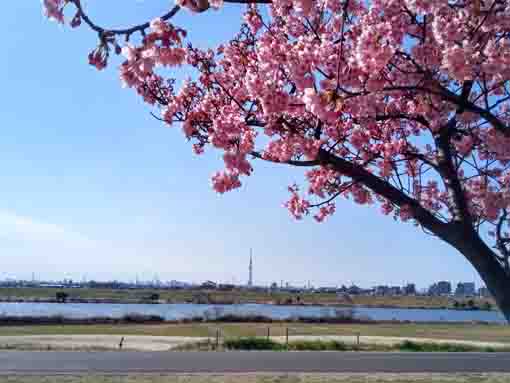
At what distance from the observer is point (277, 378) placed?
16.2 meters

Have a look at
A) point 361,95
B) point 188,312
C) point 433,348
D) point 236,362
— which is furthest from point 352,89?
point 188,312

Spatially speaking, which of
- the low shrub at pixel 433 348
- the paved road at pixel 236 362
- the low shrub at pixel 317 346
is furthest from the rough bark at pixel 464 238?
the low shrub at pixel 433 348

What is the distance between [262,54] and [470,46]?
189 cm

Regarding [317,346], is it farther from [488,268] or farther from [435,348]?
[488,268]

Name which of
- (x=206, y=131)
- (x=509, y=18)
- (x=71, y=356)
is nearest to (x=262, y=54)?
(x=206, y=131)

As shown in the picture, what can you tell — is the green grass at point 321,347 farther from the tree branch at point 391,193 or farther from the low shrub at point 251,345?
the tree branch at point 391,193

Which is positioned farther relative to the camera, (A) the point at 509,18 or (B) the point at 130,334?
(B) the point at 130,334

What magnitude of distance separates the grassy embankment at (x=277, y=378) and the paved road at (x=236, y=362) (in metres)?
1.55

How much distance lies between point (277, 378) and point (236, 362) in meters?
4.98

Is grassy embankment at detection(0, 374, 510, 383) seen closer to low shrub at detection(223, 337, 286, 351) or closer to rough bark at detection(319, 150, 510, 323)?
low shrub at detection(223, 337, 286, 351)

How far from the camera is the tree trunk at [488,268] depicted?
402cm

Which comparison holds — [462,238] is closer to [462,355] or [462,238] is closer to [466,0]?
[466,0]

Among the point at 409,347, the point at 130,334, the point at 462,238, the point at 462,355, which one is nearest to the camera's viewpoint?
the point at 462,238

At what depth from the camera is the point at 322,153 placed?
4.83 metres
